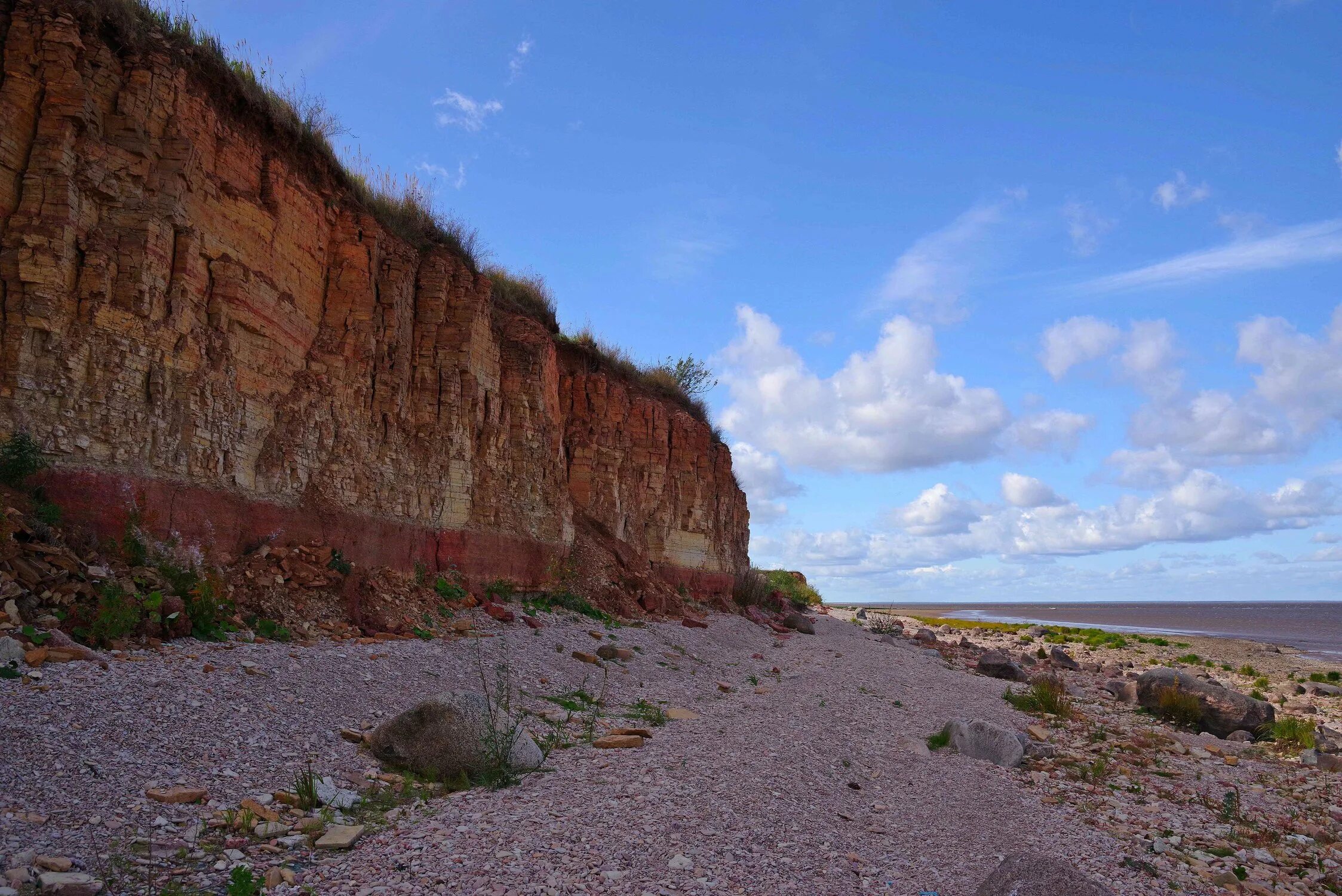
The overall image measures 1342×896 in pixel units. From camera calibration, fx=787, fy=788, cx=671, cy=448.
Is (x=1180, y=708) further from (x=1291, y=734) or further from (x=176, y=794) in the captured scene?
(x=176, y=794)

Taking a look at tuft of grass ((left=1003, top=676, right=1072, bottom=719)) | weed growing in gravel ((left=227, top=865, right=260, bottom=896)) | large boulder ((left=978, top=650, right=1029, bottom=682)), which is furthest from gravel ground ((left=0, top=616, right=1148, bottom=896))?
large boulder ((left=978, top=650, right=1029, bottom=682))

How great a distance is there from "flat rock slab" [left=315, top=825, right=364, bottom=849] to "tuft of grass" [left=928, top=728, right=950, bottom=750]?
756 cm

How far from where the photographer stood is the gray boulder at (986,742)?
33.2 ft

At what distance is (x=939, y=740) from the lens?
10664 millimetres

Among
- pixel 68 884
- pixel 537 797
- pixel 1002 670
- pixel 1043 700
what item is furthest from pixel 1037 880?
pixel 1002 670

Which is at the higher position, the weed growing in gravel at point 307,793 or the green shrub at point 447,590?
the green shrub at point 447,590

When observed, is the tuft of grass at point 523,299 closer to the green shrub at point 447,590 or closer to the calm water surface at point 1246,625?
the green shrub at point 447,590

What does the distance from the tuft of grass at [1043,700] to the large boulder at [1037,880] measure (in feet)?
34.0

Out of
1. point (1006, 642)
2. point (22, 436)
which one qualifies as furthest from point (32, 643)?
point (1006, 642)

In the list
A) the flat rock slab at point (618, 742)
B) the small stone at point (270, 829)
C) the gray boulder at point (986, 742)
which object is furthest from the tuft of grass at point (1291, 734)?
the small stone at point (270, 829)

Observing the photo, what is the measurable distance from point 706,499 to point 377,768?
23163 millimetres

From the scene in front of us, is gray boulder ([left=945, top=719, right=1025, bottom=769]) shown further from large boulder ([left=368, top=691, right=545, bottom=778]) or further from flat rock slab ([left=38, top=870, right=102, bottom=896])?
flat rock slab ([left=38, top=870, right=102, bottom=896])

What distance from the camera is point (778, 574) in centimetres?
5412

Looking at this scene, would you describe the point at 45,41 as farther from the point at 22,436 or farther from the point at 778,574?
the point at 778,574
